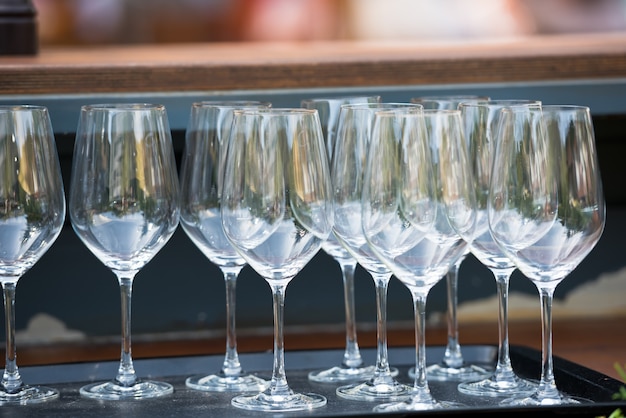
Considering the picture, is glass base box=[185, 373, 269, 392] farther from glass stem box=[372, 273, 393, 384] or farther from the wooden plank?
the wooden plank

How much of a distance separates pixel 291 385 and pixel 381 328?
0.36 ft

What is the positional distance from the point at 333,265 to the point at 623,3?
3027 mm

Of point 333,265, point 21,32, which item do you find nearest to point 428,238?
point 333,265

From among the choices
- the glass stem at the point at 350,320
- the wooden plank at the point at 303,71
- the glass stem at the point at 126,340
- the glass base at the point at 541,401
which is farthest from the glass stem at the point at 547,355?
the wooden plank at the point at 303,71

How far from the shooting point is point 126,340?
103 centimetres

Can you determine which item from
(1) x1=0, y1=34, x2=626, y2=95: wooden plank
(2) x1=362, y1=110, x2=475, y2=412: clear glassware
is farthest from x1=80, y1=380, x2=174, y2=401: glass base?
(1) x1=0, y1=34, x2=626, y2=95: wooden plank

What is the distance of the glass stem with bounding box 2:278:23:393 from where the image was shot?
39.6 inches

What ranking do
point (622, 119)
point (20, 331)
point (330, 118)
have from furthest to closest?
point (622, 119) → point (20, 331) → point (330, 118)

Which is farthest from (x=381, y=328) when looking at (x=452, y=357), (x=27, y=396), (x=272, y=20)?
(x=272, y=20)

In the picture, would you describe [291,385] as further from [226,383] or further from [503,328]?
[503,328]

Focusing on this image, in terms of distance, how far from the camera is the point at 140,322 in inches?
52.2

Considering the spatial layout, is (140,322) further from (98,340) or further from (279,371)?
(279,371)

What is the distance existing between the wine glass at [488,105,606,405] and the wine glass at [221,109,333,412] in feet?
0.46

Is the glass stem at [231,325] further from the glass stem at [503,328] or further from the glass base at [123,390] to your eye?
the glass stem at [503,328]
